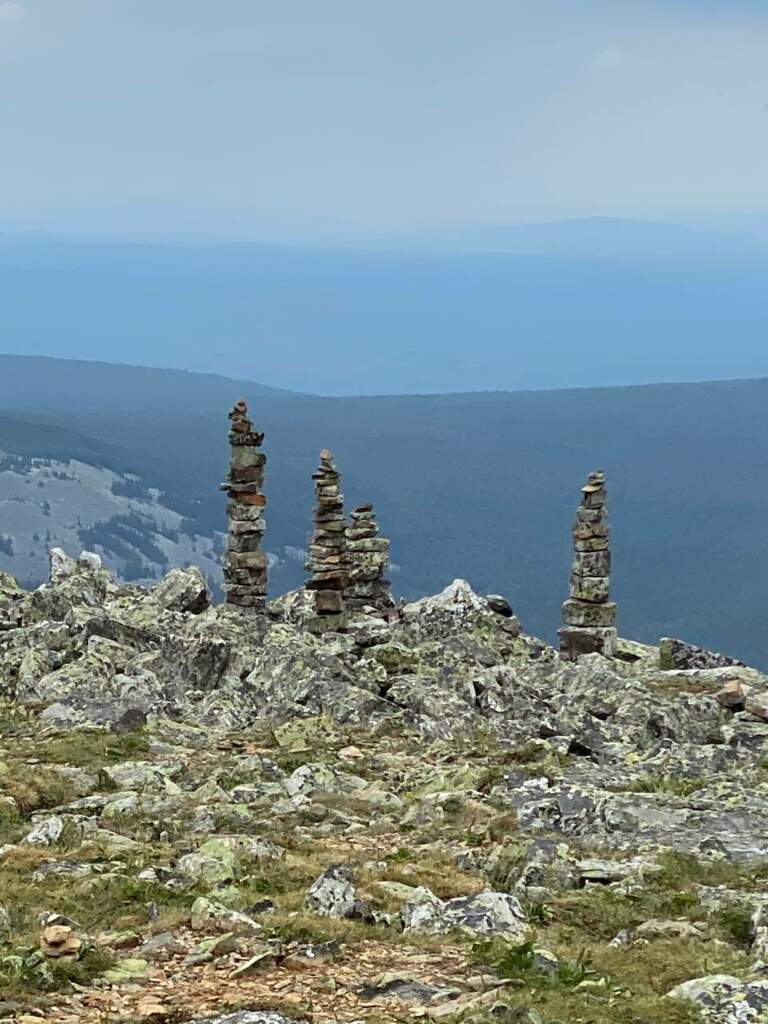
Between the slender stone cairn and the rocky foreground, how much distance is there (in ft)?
4.80

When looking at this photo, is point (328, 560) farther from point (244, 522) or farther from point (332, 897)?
point (332, 897)

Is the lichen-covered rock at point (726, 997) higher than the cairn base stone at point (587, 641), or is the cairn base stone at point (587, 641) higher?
the cairn base stone at point (587, 641)

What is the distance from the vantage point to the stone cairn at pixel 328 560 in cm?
4406

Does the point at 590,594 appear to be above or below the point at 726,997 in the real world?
above

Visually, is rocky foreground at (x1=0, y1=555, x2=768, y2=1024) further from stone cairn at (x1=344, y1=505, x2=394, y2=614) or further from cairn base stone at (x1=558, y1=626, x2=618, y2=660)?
stone cairn at (x1=344, y1=505, x2=394, y2=614)

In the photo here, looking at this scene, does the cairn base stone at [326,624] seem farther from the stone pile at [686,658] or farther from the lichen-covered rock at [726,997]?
the lichen-covered rock at [726,997]

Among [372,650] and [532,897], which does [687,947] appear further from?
[372,650]

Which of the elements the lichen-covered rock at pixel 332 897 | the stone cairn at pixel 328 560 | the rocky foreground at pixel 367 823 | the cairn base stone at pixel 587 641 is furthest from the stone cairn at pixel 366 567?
the lichen-covered rock at pixel 332 897

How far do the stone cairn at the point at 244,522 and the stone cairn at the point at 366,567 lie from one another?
12.4ft

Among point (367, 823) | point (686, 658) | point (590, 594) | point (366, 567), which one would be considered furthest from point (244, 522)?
point (367, 823)

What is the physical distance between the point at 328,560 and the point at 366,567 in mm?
6241

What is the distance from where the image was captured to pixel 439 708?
113 feet

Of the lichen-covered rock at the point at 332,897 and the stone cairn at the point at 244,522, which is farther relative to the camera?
the stone cairn at the point at 244,522

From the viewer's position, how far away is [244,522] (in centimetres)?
4672
